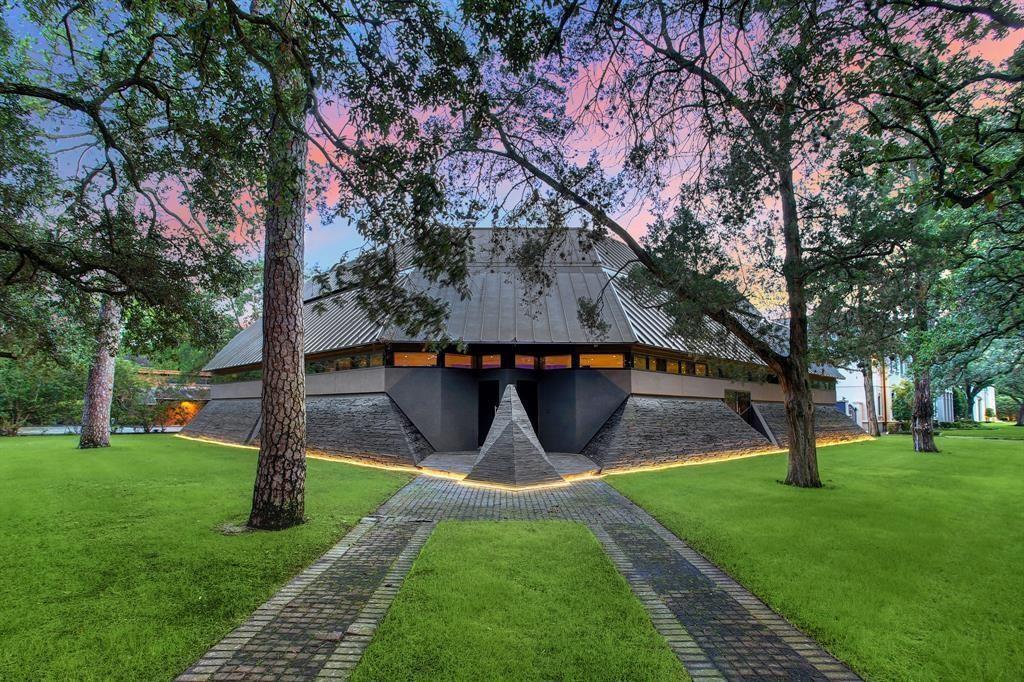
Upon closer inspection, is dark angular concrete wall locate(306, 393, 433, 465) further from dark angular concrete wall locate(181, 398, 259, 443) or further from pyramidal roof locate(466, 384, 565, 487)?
dark angular concrete wall locate(181, 398, 259, 443)

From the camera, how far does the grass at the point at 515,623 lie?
3629mm

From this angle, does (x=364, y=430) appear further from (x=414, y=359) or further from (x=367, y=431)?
(x=414, y=359)

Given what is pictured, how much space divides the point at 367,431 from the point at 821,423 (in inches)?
1005

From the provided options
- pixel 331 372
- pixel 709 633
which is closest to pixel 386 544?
pixel 709 633

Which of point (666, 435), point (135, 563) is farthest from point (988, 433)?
point (135, 563)

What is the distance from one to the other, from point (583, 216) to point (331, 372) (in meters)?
14.2

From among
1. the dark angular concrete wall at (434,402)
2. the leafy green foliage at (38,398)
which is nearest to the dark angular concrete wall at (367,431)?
the dark angular concrete wall at (434,402)

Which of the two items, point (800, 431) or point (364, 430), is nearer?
point (800, 431)

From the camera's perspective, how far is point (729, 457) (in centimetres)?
1838

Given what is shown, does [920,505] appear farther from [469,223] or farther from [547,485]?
[469,223]

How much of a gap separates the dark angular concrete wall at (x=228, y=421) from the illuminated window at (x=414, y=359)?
10.3 meters

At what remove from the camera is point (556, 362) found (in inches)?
728

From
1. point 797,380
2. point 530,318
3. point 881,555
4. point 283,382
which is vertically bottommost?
point 881,555

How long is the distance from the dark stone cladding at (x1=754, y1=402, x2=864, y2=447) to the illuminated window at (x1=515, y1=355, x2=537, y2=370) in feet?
40.6
